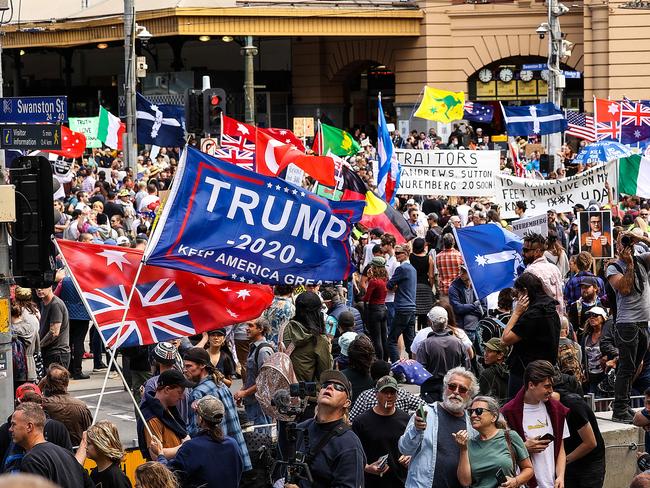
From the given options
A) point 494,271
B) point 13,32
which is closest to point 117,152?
point 13,32

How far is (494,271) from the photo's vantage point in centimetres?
1353

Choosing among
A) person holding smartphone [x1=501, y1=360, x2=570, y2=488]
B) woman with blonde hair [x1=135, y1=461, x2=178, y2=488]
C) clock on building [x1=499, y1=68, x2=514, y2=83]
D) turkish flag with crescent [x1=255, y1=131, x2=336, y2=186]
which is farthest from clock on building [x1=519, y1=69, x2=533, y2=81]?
woman with blonde hair [x1=135, y1=461, x2=178, y2=488]

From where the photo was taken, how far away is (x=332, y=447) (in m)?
7.51

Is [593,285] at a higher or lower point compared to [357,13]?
lower

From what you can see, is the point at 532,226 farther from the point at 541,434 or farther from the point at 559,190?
the point at 541,434

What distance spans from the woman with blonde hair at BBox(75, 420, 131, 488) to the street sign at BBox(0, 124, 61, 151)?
3663 millimetres

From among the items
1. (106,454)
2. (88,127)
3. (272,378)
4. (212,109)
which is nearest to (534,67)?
(88,127)

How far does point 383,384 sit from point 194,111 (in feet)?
42.1

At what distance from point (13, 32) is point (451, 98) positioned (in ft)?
65.4

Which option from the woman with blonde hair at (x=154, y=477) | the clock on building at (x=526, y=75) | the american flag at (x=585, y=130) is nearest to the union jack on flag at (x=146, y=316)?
the woman with blonde hair at (x=154, y=477)

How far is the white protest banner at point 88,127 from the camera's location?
3133cm

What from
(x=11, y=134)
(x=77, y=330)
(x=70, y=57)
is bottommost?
(x=77, y=330)

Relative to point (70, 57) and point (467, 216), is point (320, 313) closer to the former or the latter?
point (467, 216)

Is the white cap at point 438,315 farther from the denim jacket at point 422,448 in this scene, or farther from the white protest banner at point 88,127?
the white protest banner at point 88,127
